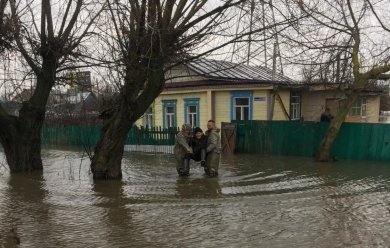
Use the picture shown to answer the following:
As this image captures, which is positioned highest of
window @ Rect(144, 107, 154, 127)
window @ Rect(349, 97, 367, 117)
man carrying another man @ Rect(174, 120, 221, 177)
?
window @ Rect(349, 97, 367, 117)

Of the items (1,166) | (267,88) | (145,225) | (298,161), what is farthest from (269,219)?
(267,88)

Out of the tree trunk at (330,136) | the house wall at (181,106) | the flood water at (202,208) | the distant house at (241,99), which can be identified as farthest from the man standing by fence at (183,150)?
the house wall at (181,106)

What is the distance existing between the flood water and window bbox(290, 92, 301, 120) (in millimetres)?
10733

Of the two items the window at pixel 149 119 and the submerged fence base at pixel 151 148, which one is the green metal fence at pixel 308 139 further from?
the window at pixel 149 119

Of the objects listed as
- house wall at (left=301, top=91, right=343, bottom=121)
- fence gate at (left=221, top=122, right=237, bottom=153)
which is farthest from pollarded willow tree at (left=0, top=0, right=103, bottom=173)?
house wall at (left=301, top=91, right=343, bottom=121)

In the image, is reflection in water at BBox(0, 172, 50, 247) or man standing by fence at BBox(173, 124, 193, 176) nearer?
reflection in water at BBox(0, 172, 50, 247)

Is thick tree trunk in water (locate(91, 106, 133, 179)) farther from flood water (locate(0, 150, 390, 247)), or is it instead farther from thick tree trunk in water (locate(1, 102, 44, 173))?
thick tree trunk in water (locate(1, 102, 44, 173))

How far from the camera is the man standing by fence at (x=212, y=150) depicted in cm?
1096

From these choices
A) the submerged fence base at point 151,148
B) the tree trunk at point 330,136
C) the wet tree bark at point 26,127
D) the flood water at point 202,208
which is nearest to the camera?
the flood water at point 202,208

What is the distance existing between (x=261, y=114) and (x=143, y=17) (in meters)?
13.2

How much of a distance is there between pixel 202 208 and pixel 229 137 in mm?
10213

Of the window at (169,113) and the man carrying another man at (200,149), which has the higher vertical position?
the window at (169,113)

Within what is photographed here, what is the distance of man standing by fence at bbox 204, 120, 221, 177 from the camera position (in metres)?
11.0

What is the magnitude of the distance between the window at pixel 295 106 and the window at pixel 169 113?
6.27 metres
